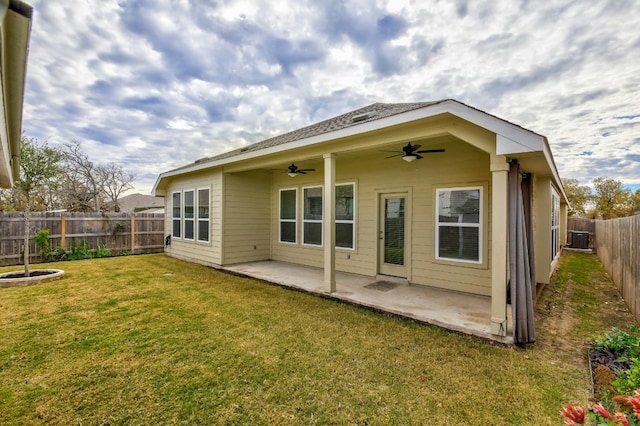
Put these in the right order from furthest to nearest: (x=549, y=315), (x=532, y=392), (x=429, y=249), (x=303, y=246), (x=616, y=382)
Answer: (x=303, y=246) → (x=429, y=249) → (x=549, y=315) → (x=532, y=392) → (x=616, y=382)

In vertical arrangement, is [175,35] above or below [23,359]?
above

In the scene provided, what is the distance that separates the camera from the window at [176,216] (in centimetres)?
952

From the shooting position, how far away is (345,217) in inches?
267

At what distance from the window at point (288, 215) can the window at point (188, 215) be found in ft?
9.94

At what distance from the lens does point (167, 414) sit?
2072mm

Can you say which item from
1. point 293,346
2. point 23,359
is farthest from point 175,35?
point 293,346

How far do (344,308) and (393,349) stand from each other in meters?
1.40

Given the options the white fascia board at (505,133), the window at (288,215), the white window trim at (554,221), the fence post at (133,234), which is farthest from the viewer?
the fence post at (133,234)

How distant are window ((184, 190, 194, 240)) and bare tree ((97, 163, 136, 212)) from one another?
43.2 feet

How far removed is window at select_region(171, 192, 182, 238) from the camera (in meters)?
9.52

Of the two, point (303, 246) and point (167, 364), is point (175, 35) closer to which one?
point (303, 246)

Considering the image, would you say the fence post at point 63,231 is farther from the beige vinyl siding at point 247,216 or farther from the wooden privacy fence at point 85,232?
the beige vinyl siding at point 247,216

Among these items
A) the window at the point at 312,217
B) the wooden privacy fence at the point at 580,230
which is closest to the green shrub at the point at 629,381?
the window at the point at 312,217

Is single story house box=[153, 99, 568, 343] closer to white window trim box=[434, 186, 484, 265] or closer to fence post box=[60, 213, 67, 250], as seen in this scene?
white window trim box=[434, 186, 484, 265]
